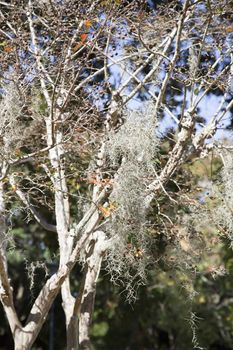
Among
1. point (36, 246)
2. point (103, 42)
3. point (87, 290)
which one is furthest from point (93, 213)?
point (36, 246)

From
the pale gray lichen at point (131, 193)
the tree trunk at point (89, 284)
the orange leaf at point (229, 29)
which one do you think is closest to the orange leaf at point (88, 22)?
the pale gray lichen at point (131, 193)

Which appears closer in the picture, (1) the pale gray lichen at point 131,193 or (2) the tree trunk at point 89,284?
(1) the pale gray lichen at point 131,193

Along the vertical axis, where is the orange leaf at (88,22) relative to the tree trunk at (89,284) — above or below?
above

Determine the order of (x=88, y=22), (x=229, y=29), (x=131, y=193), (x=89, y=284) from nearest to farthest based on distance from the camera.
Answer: (x=131, y=193) → (x=88, y=22) → (x=229, y=29) → (x=89, y=284)

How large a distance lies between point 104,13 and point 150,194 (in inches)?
62.6

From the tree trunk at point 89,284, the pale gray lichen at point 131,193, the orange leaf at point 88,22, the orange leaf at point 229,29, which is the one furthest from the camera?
the tree trunk at point 89,284

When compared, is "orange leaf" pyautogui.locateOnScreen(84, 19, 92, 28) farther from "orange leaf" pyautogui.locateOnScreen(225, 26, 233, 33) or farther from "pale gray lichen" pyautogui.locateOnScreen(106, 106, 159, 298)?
"orange leaf" pyautogui.locateOnScreen(225, 26, 233, 33)

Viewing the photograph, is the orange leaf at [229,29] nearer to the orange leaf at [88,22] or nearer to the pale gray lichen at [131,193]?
the pale gray lichen at [131,193]

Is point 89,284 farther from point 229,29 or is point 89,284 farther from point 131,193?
point 229,29

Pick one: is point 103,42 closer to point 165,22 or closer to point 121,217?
point 165,22

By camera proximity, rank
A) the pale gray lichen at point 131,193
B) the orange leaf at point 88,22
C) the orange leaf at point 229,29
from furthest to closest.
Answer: the orange leaf at point 229,29 → the orange leaf at point 88,22 → the pale gray lichen at point 131,193

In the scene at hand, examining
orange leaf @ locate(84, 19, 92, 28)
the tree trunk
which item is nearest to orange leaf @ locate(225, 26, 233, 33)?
orange leaf @ locate(84, 19, 92, 28)

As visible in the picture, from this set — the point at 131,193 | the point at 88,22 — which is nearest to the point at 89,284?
the point at 131,193

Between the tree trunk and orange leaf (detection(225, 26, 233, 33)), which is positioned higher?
orange leaf (detection(225, 26, 233, 33))
